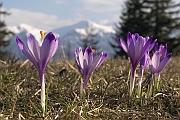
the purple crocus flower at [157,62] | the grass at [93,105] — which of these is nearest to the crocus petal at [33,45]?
the grass at [93,105]

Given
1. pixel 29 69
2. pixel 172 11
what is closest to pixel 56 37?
pixel 29 69

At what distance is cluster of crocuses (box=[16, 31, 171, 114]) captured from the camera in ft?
4.01

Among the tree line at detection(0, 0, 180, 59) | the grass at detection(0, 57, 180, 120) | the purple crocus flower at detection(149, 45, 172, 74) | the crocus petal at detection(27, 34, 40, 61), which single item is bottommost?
the grass at detection(0, 57, 180, 120)

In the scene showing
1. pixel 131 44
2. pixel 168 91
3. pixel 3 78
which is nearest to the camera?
pixel 131 44

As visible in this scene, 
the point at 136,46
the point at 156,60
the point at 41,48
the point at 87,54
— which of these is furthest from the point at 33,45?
the point at 156,60

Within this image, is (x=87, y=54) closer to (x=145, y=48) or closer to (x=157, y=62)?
(x=145, y=48)

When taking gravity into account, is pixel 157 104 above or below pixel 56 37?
below

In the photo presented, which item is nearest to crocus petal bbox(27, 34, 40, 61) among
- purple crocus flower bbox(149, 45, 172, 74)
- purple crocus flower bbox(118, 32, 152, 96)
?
purple crocus flower bbox(118, 32, 152, 96)

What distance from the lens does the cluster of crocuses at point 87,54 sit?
122 cm

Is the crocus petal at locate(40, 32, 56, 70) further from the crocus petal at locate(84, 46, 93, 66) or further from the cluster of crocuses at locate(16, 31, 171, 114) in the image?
the crocus petal at locate(84, 46, 93, 66)

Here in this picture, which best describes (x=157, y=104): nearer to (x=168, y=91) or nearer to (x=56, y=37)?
(x=168, y=91)

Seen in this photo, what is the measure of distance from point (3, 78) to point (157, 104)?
1192 mm

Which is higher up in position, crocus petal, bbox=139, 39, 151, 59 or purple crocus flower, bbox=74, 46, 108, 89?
crocus petal, bbox=139, 39, 151, 59

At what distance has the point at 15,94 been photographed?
5.41ft
